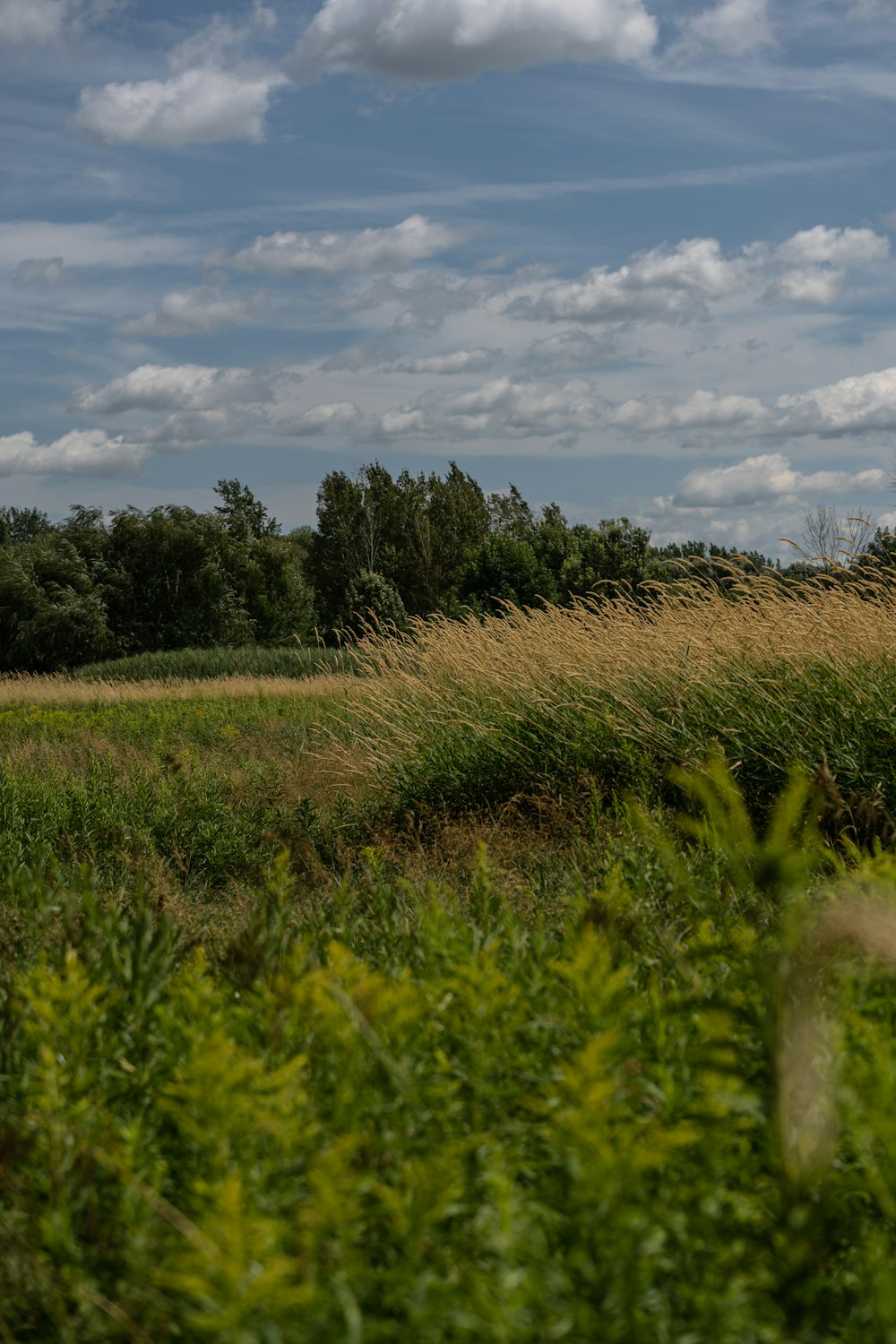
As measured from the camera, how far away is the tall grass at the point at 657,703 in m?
7.02

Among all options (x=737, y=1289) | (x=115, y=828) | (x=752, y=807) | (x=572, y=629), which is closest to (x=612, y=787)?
(x=752, y=807)

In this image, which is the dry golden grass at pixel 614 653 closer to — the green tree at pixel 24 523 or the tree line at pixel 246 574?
the tree line at pixel 246 574

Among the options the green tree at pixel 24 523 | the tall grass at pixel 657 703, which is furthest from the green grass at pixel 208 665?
the green tree at pixel 24 523

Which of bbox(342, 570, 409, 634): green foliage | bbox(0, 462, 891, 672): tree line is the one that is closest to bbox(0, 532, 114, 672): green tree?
bbox(0, 462, 891, 672): tree line

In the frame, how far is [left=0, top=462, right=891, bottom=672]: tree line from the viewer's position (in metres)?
40.9

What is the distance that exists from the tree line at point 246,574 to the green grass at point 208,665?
217 inches

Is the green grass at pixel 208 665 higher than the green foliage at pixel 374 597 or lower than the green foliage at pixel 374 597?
lower

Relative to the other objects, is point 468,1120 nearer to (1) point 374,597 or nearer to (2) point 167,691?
(2) point 167,691

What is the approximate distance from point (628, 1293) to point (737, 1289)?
210 millimetres

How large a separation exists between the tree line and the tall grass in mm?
25958

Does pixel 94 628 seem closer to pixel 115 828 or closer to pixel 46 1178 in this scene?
pixel 115 828

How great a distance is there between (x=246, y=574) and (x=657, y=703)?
40.5 meters

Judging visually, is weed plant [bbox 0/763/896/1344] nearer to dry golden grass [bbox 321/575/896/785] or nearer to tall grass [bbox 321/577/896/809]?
tall grass [bbox 321/577/896/809]

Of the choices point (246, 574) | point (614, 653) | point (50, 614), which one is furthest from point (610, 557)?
point (614, 653)
